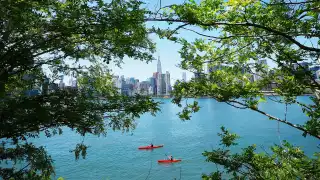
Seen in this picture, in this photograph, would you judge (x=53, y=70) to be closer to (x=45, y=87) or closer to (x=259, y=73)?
(x=45, y=87)

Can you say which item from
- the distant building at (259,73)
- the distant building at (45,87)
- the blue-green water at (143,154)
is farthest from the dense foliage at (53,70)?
the blue-green water at (143,154)

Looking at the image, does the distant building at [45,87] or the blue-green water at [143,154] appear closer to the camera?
the distant building at [45,87]

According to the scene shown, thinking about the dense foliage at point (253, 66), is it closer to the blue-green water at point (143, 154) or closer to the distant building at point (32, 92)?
the distant building at point (32, 92)

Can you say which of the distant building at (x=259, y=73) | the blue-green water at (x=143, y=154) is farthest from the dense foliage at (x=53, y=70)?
the blue-green water at (x=143, y=154)

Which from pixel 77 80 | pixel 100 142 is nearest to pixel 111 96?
pixel 77 80

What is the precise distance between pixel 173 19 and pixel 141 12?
50 cm

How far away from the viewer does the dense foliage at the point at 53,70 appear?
2990 millimetres

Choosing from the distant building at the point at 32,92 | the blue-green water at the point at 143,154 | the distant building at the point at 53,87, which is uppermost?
the distant building at the point at 53,87

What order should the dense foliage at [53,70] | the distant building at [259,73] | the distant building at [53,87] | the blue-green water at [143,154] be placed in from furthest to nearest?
the blue-green water at [143,154] < the distant building at [259,73] < the distant building at [53,87] < the dense foliage at [53,70]

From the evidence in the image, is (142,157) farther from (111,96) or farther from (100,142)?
(111,96)

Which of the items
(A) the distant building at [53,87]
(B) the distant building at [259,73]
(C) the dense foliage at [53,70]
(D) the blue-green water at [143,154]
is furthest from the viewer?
(D) the blue-green water at [143,154]

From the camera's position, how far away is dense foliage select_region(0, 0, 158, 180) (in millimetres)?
2990

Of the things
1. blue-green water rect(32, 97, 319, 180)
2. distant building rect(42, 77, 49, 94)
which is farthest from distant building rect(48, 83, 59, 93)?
blue-green water rect(32, 97, 319, 180)

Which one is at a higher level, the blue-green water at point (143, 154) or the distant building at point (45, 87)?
the distant building at point (45, 87)
